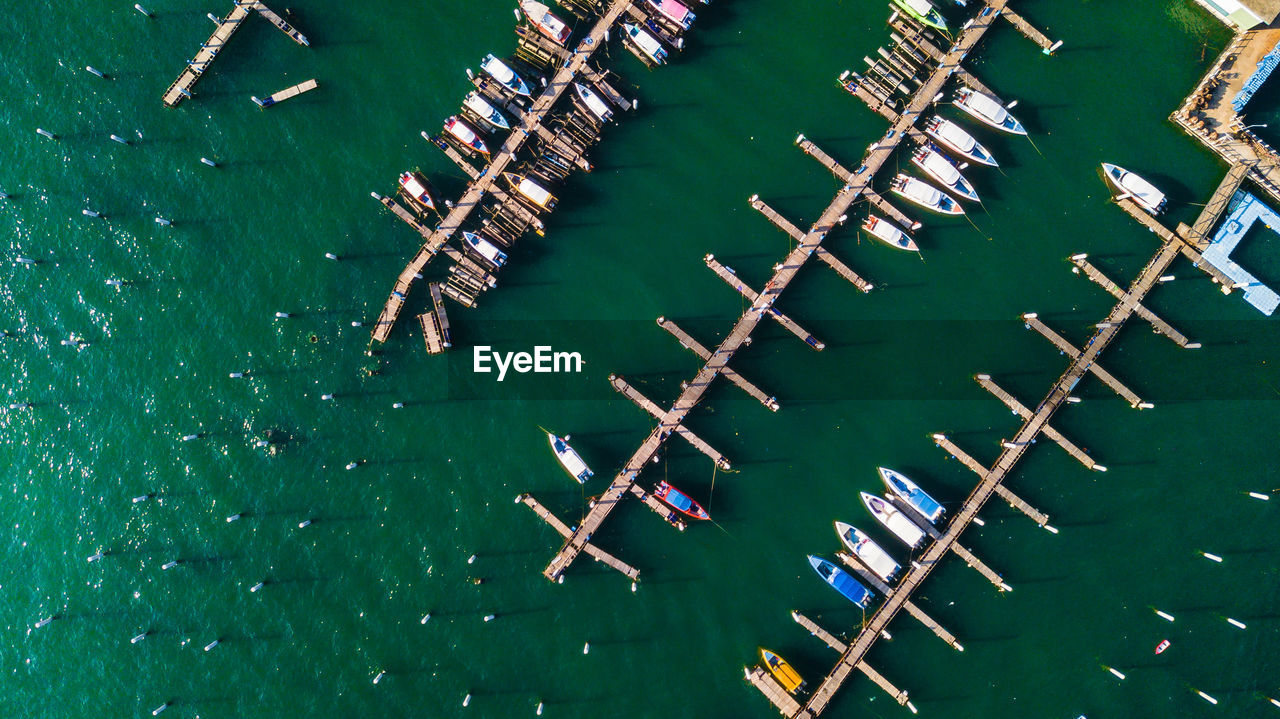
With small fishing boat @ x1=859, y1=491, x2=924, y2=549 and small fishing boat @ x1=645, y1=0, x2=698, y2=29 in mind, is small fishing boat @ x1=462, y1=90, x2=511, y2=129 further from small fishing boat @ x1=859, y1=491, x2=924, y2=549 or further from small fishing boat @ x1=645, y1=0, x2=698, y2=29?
small fishing boat @ x1=859, y1=491, x2=924, y2=549

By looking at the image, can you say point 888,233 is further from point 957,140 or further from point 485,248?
point 485,248

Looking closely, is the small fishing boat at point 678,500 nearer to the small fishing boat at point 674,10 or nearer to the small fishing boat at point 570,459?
the small fishing boat at point 570,459

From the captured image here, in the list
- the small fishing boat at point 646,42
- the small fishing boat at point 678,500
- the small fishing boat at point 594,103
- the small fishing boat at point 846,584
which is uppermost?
the small fishing boat at point 646,42

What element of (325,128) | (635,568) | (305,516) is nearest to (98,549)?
(305,516)

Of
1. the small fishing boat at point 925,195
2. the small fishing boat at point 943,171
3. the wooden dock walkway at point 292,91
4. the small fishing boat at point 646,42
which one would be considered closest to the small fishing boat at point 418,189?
the wooden dock walkway at point 292,91

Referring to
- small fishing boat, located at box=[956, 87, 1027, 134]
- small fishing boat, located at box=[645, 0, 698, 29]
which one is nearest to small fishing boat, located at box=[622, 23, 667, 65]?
small fishing boat, located at box=[645, 0, 698, 29]

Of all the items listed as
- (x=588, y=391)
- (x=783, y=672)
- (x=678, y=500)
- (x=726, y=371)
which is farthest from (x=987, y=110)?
(x=783, y=672)
